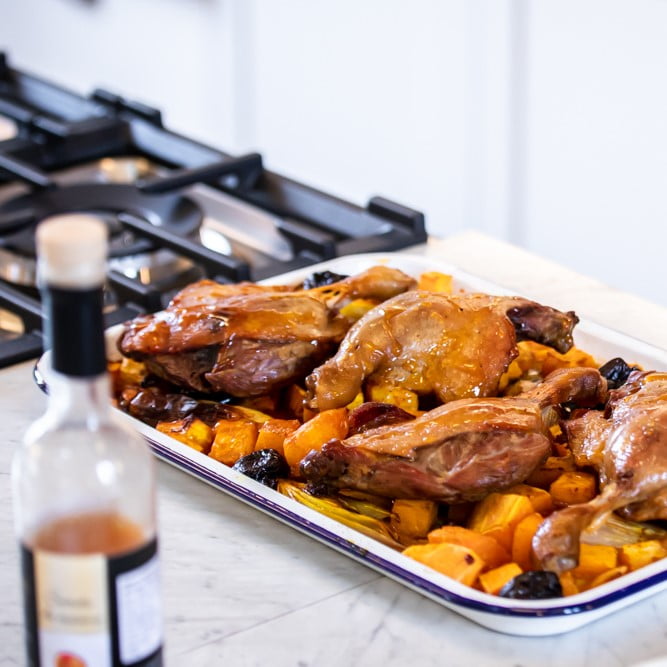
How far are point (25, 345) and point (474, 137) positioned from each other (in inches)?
94.6

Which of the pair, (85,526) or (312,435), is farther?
(312,435)

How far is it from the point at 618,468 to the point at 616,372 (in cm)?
34

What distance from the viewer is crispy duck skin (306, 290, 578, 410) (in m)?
1.41

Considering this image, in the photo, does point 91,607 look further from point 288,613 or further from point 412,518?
point 412,518

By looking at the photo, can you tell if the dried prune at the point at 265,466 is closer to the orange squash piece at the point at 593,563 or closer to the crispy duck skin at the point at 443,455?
the crispy duck skin at the point at 443,455

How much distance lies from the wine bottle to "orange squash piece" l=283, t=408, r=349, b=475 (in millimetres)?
509

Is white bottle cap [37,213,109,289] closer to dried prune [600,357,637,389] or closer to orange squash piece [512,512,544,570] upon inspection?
orange squash piece [512,512,544,570]

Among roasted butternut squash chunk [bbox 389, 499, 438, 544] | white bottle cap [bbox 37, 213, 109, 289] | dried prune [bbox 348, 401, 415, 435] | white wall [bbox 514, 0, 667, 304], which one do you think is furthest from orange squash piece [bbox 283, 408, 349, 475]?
white wall [bbox 514, 0, 667, 304]

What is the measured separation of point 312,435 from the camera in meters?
1.34

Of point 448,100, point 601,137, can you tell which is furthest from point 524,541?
point 448,100

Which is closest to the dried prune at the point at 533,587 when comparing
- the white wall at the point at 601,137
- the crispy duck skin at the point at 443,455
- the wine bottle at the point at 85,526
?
the crispy duck skin at the point at 443,455

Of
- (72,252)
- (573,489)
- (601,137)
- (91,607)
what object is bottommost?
(601,137)

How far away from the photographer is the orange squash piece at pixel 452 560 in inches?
44.4

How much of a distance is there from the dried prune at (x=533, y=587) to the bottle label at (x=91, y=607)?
362 mm
